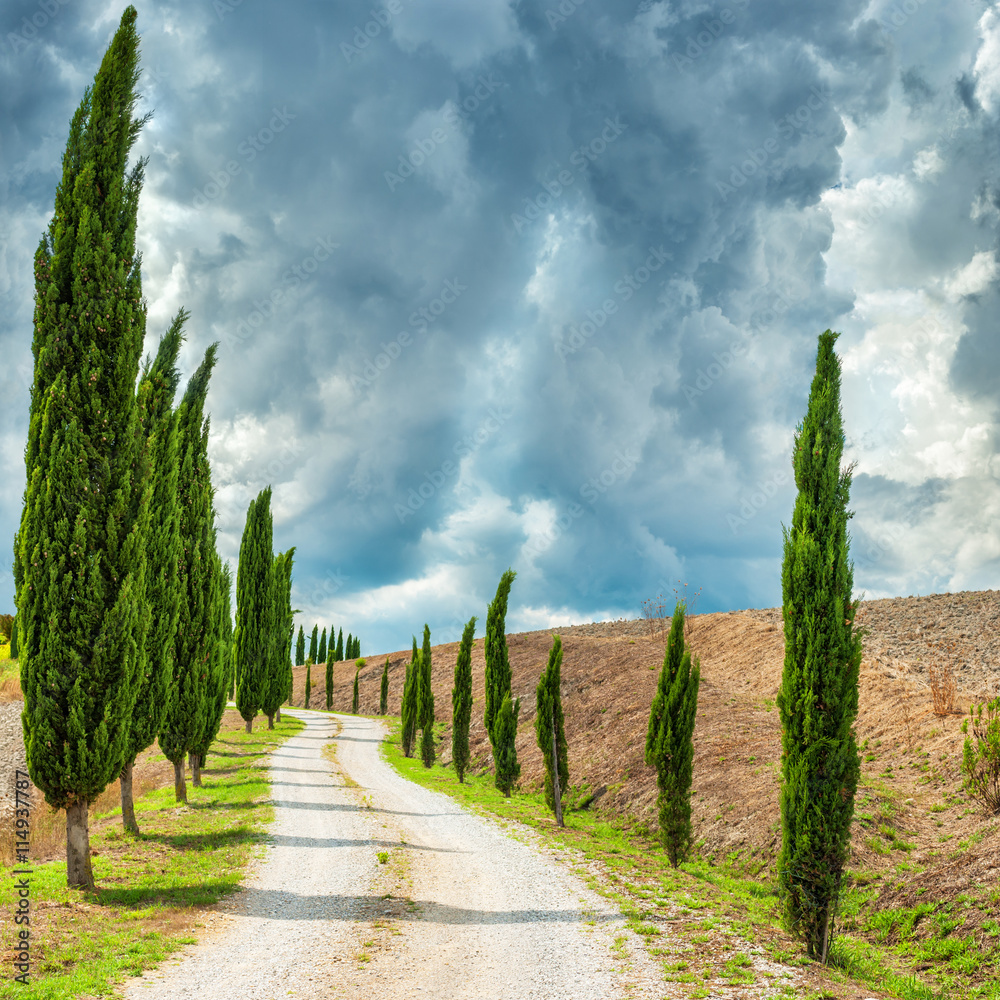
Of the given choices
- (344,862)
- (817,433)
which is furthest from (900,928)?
(344,862)

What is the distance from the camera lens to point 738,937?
8.08 m

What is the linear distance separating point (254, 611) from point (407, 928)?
28.8 metres

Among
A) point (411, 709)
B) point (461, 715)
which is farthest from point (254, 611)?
point (461, 715)

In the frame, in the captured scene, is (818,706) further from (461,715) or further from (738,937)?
(461,715)

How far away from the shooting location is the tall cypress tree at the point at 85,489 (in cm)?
965

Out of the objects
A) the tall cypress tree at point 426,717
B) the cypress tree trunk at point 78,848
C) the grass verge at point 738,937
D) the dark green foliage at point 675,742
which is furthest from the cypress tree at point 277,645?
the dark green foliage at point 675,742

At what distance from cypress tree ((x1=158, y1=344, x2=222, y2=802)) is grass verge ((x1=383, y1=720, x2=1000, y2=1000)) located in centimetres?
931

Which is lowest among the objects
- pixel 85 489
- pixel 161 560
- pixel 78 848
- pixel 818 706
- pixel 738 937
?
pixel 738 937

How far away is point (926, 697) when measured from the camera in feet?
63.8

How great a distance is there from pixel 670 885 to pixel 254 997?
6820mm

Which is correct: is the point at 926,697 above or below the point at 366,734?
above

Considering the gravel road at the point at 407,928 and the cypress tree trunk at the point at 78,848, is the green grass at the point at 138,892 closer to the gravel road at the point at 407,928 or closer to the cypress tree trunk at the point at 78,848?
the cypress tree trunk at the point at 78,848

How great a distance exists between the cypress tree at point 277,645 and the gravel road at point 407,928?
21.7m

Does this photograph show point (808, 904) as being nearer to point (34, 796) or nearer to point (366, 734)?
point (34, 796)
